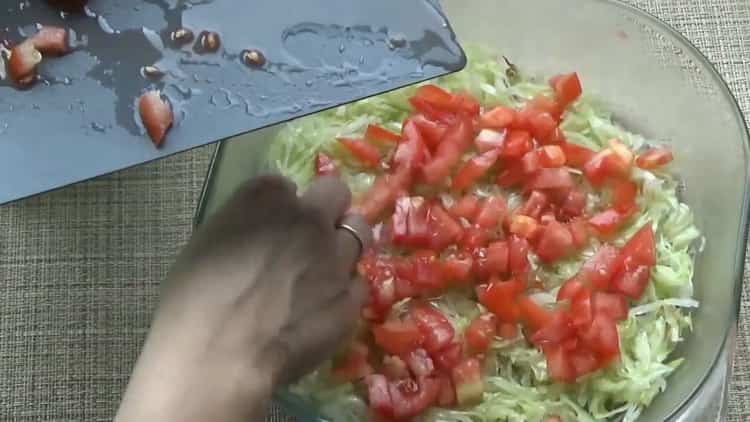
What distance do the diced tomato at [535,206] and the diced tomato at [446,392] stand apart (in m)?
Answer: 0.26

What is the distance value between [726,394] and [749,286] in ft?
0.71

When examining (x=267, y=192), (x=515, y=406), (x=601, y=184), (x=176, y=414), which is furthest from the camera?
(x=601, y=184)

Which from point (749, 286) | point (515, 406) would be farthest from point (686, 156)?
point (515, 406)

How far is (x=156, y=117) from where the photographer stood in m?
0.86

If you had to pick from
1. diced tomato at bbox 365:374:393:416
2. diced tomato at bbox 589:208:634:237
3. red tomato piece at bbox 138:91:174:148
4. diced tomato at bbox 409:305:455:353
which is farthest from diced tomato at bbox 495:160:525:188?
red tomato piece at bbox 138:91:174:148

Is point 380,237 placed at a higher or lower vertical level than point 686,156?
lower

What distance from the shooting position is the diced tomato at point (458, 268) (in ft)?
4.25

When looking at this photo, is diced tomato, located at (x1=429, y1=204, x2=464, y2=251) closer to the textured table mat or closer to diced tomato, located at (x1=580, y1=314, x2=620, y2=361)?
diced tomato, located at (x1=580, y1=314, x2=620, y2=361)

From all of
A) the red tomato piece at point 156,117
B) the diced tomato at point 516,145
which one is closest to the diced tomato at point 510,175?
the diced tomato at point 516,145

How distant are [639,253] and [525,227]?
0.52 feet

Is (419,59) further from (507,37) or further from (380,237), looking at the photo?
(507,37)

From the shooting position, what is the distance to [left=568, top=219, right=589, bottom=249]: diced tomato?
1.32 meters

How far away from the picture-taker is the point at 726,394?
4.30ft

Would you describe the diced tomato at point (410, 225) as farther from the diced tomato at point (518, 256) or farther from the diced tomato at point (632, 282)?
the diced tomato at point (632, 282)
